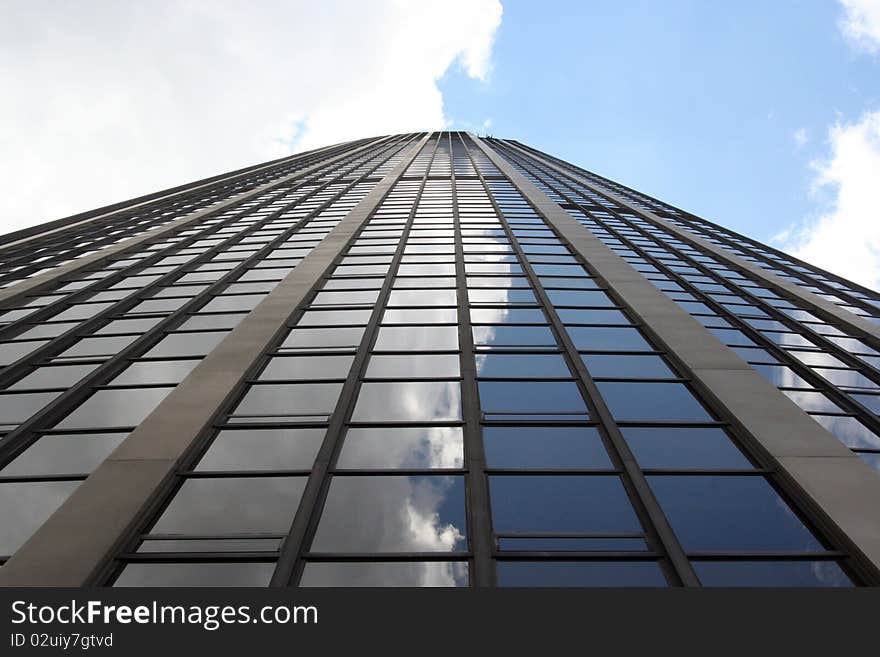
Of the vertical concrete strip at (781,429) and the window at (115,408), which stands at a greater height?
the window at (115,408)

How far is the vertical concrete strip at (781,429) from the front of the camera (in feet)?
27.0

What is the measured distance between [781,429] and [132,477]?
36.5ft

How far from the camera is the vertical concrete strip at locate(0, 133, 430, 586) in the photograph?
24.6 ft

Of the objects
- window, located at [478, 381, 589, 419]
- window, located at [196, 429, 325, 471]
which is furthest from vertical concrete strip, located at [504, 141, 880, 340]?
window, located at [196, 429, 325, 471]

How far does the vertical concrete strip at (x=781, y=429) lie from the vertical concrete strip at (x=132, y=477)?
993 cm

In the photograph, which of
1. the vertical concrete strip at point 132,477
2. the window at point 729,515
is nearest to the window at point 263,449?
the vertical concrete strip at point 132,477

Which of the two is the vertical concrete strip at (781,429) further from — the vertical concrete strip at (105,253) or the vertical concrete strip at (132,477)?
the vertical concrete strip at (105,253)

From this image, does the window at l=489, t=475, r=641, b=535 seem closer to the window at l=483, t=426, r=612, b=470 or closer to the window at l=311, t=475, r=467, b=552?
the window at l=483, t=426, r=612, b=470

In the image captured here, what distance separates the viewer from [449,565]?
25.4 feet

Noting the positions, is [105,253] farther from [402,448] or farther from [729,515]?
[729,515]

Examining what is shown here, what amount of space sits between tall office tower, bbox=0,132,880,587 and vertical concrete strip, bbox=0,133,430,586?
0.15ft

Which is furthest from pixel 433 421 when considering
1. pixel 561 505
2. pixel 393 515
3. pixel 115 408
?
pixel 115 408

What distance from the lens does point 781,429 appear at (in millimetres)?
10438
